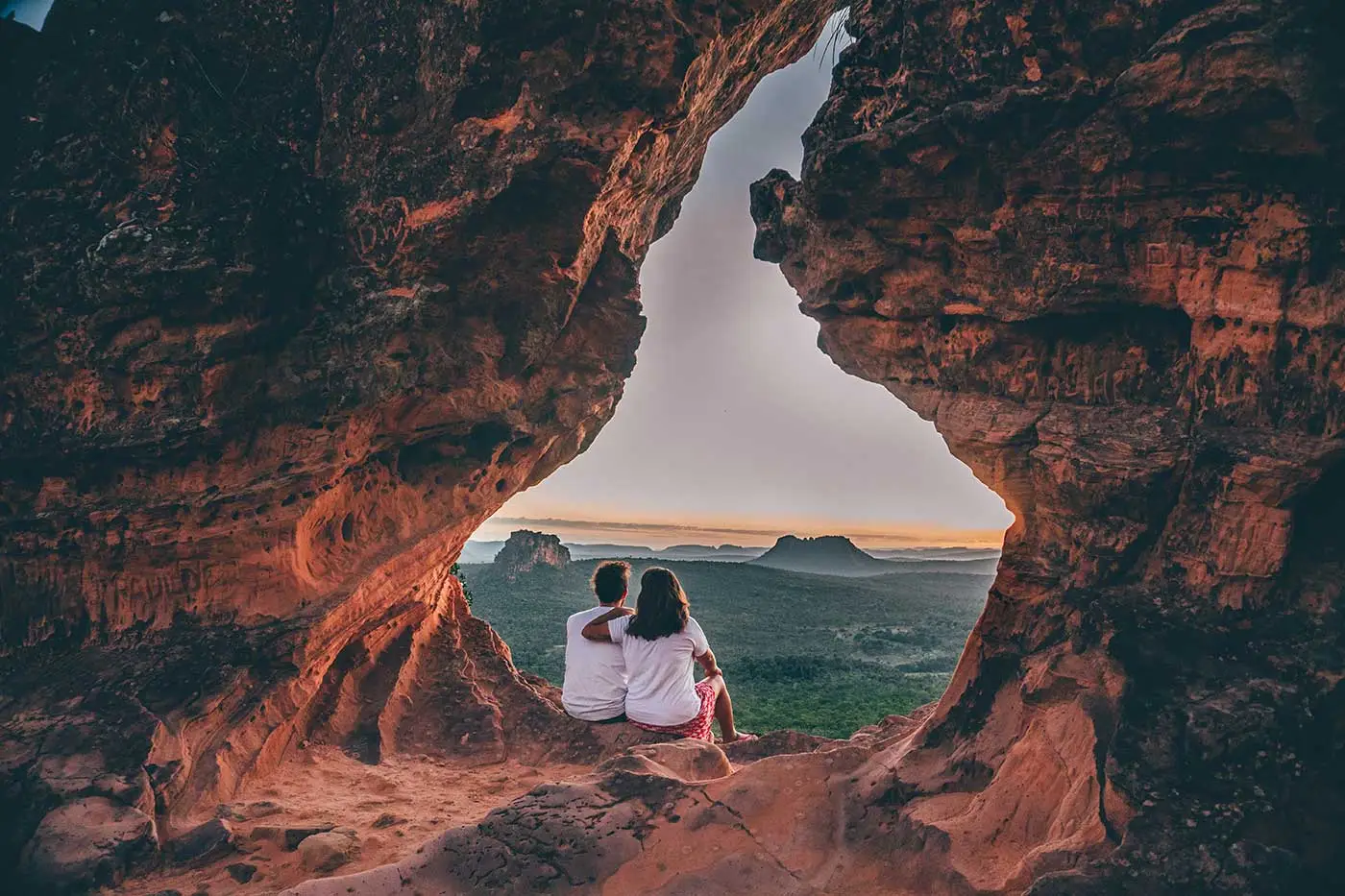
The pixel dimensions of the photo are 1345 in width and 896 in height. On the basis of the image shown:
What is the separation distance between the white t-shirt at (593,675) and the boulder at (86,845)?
3881mm

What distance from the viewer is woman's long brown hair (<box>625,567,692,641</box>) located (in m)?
8.02

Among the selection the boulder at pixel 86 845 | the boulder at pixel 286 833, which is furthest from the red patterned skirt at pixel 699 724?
the boulder at pixel 86 845

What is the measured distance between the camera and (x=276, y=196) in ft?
30.5

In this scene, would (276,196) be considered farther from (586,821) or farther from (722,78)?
(586,821)

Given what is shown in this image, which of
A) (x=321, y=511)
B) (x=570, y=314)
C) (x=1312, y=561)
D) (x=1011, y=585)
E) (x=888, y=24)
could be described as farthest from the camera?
(x=570, y=314)

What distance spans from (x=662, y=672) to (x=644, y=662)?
20cm

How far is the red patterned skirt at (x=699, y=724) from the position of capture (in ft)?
27.6

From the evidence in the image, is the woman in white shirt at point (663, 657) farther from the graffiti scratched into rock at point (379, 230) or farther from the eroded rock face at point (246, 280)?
the graffiti scratched into rock at point (379, 230)

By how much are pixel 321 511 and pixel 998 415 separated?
7489mm

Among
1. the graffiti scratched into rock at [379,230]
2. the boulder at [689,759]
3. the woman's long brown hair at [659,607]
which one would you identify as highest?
the graffiti scratched into rock at [379,230]

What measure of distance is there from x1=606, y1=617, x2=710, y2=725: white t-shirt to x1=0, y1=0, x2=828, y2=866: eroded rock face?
361 cm

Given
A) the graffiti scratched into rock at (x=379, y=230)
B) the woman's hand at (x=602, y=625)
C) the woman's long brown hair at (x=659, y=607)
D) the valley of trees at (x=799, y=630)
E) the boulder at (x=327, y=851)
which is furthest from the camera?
the valley of trees at (x=799, y=630)

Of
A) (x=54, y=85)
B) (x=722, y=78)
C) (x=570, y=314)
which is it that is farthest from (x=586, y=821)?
(x=54, y=85)

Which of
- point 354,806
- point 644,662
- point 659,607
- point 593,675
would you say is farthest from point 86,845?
point 659,607
